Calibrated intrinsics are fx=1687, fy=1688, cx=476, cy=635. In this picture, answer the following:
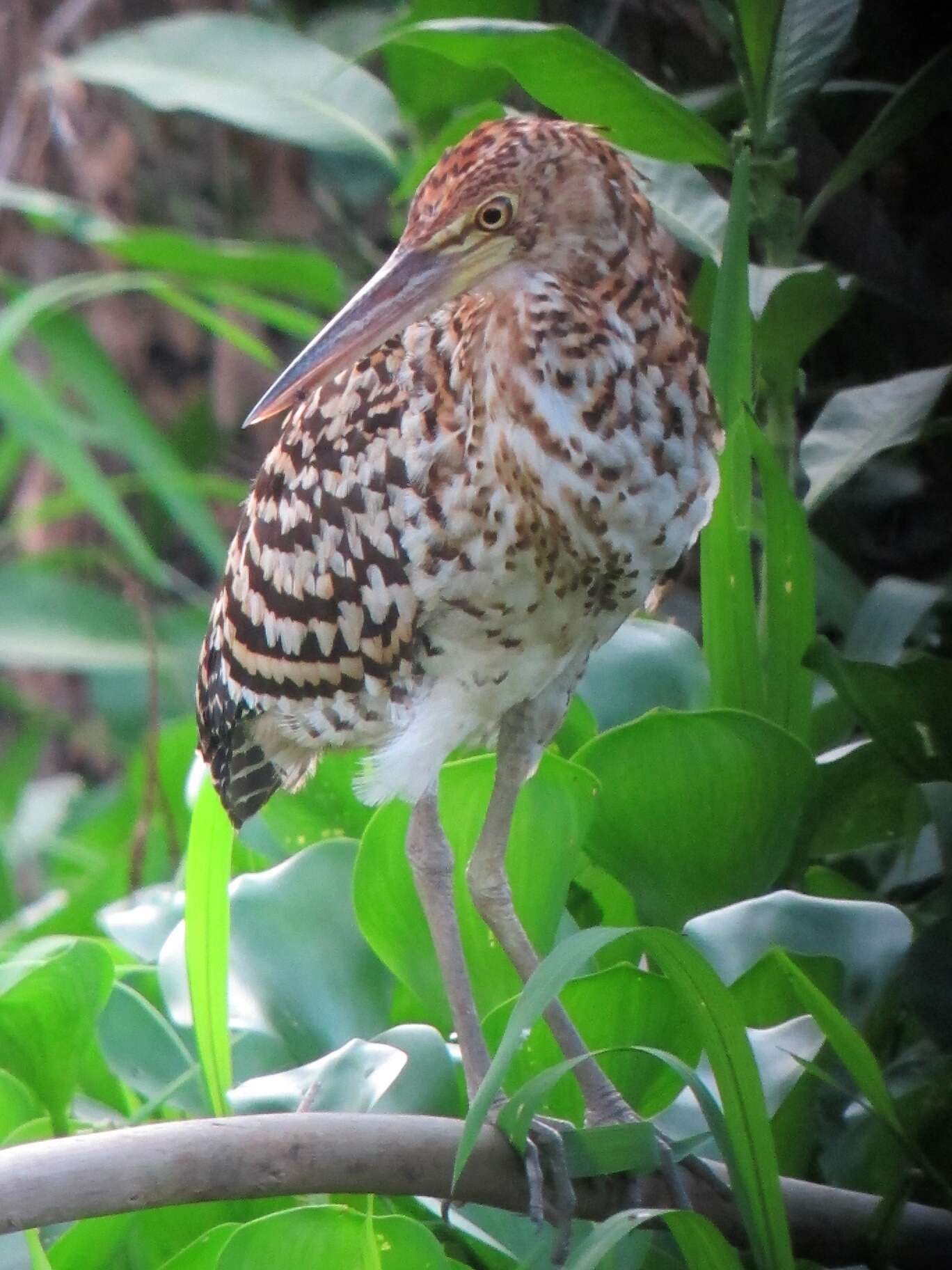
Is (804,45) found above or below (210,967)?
above

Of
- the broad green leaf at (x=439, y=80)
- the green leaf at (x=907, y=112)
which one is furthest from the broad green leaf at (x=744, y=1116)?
the broad green leaf at (x=439, y=80)

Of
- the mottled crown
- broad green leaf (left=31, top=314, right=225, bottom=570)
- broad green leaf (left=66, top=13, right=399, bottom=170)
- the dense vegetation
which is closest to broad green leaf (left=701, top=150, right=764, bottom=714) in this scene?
the dense vegetation

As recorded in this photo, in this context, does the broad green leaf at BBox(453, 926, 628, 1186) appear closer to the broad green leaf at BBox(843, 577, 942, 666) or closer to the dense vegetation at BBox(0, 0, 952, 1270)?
the dense vegetation at BBox(0, 0, 952, 1270)

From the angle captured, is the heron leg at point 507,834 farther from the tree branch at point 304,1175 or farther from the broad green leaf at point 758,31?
the broad green leaf at point 758,31

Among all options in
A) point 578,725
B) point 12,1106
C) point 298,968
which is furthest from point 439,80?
point 12,1106

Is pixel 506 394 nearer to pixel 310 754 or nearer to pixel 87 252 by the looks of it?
pixel 310 754

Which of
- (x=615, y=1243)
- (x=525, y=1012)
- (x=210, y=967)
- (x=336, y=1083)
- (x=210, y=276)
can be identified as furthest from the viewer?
(x=210, y=276)

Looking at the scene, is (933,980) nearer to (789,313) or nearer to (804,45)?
(789,313)
